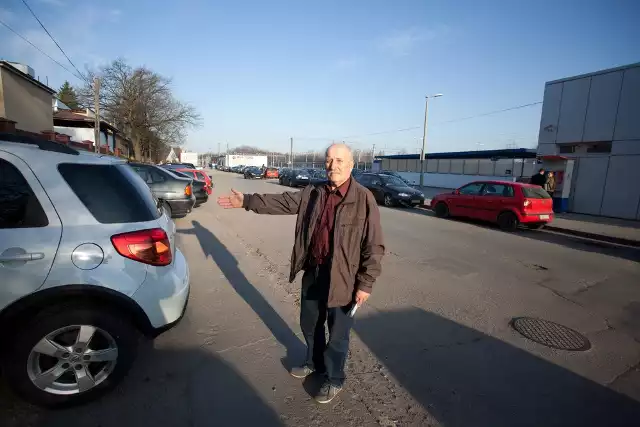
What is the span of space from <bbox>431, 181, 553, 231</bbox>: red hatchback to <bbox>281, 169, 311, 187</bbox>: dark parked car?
15.8m

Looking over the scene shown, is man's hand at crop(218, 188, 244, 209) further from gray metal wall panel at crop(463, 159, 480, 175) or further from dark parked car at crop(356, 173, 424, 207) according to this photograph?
gray metal wall panel at crop(463, 159, 480, 175)

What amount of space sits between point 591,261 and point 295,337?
6917 millimetres

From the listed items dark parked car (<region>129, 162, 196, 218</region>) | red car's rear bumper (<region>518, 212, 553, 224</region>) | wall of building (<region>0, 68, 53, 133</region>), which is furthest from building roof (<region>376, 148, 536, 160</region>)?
wall of building (<region>0, 68, 53, 133</region>)

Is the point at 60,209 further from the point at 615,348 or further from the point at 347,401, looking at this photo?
the point at 615,348

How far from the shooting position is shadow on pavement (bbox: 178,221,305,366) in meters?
3.12

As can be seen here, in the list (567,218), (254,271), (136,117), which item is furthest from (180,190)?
(136,117)

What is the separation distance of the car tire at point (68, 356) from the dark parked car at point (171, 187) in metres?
6.78

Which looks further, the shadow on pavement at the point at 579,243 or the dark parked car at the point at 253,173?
the dark parked car at the point at 253,173

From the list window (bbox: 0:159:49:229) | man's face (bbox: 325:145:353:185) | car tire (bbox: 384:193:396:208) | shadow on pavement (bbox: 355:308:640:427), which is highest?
man's face (bbox: 325:145:353:185)

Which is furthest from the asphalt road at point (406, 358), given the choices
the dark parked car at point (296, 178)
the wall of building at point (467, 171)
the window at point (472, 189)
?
the wall of building at point (467, 171)

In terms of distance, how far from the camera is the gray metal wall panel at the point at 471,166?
111 ft

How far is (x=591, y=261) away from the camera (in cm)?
677

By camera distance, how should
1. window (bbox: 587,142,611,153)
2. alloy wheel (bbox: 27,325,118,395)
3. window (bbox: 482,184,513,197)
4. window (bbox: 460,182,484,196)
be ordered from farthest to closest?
1. window (bbox: 587,142,611,153)
2. window (bbox: 460,182,484,196)
3. window (bbox: 482,184,513,197)
4. alloy wheel (bbox: 27,325,118,395)

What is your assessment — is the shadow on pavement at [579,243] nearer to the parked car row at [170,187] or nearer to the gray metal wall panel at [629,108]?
the gray metal wall panel at [629,108]
